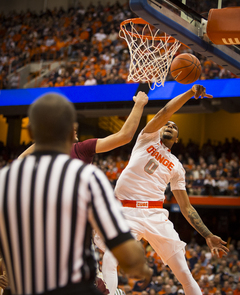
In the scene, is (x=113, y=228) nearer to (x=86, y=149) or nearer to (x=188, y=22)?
(x=86, y=149)

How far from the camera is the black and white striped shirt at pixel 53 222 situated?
158 centimetres

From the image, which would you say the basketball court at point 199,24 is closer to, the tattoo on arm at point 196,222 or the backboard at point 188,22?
the backboard at point 188,22

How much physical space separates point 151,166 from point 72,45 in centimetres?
1379

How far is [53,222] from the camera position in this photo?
1.59 meters

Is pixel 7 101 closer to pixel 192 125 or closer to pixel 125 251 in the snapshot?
pixel 192 125

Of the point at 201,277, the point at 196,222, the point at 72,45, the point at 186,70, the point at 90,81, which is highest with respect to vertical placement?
the point at 72,45

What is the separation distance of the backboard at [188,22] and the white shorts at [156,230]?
2.02 meters

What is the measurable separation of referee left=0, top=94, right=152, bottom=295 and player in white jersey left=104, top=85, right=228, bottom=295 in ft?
8.27

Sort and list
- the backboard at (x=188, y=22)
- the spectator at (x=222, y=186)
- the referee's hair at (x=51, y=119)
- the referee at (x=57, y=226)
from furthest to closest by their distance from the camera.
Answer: the spectator at (x=222, y=186)
the backboard at (x=188, y=22)
the referee's hair at (x=51, y=119)
the referee at (x=57, y=226)

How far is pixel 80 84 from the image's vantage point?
50.2 ft

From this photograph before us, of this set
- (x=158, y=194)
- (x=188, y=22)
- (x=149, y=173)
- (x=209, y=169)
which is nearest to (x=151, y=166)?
(x=149, y=173)

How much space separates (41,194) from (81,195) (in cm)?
16

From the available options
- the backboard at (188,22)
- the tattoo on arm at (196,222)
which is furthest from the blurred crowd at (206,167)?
the tattoo on arm at (196,222)

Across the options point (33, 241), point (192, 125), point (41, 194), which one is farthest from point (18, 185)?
point (192, 125)
